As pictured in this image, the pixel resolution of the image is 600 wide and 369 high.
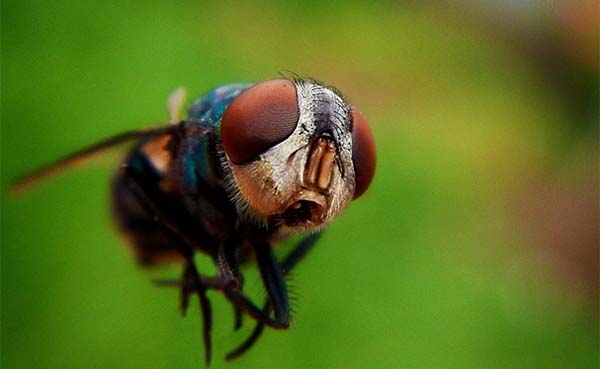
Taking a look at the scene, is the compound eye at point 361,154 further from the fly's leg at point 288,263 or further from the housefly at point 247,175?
the fly's leg at point 288,263

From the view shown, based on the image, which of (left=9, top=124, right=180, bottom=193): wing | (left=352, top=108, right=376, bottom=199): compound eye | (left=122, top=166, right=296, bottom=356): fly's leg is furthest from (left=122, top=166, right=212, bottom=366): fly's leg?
(left=352, top=108, right=376, bottom=199): compound eye

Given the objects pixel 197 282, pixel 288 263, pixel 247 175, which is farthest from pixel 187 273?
pixel 247 175

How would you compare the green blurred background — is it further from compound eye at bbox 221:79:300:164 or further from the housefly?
compound eye at bbox 221:79:300:164

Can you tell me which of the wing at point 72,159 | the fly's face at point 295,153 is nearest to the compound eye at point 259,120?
the fly's face at point 295,153

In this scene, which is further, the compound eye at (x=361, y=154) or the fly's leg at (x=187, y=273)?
the fly's leg at (x=187, y=273)

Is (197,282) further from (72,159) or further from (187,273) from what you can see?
(72,159)

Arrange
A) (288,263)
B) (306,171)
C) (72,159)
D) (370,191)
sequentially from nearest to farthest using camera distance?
(306,171) < (72,159) < (288,263) < (370,191)

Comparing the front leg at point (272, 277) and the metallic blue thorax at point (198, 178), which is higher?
the metallic blue thorax at point (198, 178)

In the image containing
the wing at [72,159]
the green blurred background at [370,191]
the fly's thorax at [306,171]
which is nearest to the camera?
the fly's thorax at [306,171]
